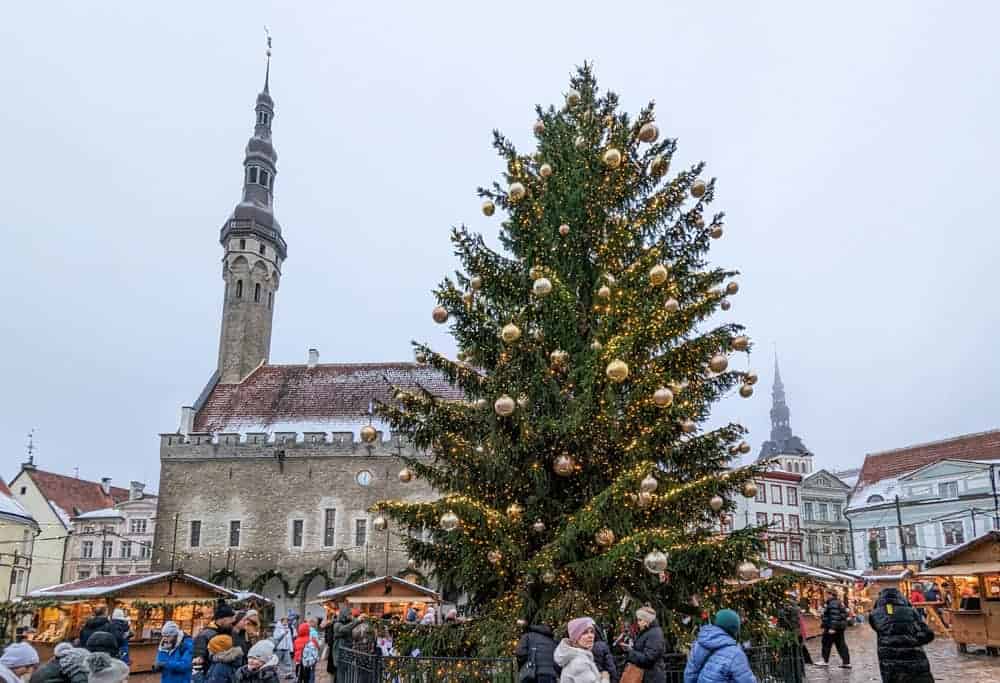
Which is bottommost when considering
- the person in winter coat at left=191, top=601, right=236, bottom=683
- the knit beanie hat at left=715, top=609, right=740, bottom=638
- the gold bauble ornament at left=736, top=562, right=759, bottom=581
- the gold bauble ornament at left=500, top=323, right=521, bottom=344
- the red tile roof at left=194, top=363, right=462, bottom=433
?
the person in winter coat at left=191, top=601, right=236, bottom=683

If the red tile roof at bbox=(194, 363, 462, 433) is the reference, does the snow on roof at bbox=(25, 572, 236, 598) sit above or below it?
below

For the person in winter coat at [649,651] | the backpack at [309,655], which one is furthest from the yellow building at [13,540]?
the person in winter coat at [649,651]

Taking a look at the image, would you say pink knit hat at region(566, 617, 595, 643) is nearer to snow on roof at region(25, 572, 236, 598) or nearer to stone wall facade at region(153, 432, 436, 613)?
Answer: snow on roof at region(25, 572, 236, 598)

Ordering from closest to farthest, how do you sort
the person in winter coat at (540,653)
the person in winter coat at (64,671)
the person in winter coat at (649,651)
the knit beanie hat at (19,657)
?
the person in winter coat at (64,671) → the knit beanie hat at (19,657) → the person in winter coat at (540,653) → the person in winter coat at (649,651)

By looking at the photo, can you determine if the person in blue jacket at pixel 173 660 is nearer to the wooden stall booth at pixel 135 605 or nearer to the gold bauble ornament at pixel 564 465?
the gold bauble ornament at pixel 564 465

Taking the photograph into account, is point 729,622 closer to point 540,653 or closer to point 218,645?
point 540,653

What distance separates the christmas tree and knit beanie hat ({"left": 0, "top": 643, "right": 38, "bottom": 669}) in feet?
15.9

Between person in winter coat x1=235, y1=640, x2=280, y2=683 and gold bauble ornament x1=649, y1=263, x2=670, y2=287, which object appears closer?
person in winter coat x1=235, y1=640, x2=280, y2=683

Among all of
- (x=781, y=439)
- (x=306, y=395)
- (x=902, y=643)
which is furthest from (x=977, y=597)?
(x=781, y=439)

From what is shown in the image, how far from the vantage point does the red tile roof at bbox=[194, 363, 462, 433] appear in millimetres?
40500

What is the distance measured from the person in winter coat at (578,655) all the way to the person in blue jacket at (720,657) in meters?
0.82

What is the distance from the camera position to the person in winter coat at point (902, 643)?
8.52 metres

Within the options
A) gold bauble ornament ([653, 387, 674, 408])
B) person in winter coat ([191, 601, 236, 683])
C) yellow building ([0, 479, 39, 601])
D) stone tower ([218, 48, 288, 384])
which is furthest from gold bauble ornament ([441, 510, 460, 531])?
stone tower ([218, 48, 288, 384])

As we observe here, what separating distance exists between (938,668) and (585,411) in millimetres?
10302
